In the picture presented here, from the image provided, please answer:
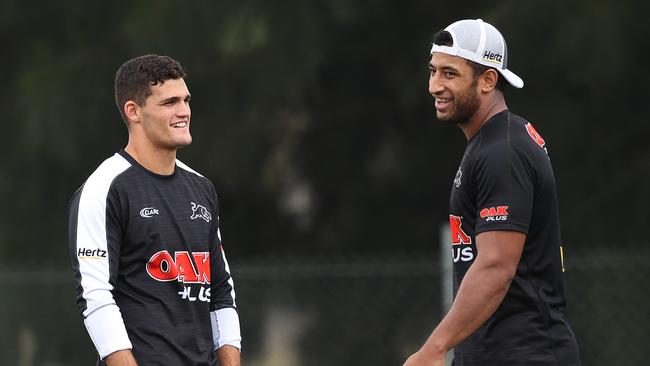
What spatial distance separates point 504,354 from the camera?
4.01 meters

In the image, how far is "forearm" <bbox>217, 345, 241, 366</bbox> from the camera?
436cm

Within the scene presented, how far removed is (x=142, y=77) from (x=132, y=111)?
0.12 meters

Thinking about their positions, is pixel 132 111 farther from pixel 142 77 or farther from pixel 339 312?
pixel 339 312

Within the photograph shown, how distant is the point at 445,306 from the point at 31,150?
13.2ft

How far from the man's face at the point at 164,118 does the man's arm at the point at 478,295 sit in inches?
41.6

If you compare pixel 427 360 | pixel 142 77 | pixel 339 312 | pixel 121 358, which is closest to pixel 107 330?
pixel 121 358

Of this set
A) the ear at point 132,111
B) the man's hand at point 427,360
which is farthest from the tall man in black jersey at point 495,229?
the ear at point 132,111

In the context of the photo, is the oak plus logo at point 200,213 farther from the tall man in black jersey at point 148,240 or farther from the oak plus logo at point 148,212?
the oak plus logo at point 148,212

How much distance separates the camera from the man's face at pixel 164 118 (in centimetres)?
419

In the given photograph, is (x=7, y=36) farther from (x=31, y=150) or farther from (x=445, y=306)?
(x=445, y=306)

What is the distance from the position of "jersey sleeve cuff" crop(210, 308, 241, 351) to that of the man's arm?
77 centimetres

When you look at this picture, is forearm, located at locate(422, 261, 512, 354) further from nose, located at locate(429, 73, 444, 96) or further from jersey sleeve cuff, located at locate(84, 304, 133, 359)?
jersey sleeve cuff, located at locate(84, 304, 133, 359)

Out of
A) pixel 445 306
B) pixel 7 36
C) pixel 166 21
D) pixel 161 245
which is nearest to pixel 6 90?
pixel 7 36

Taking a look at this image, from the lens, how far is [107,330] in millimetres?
3920
